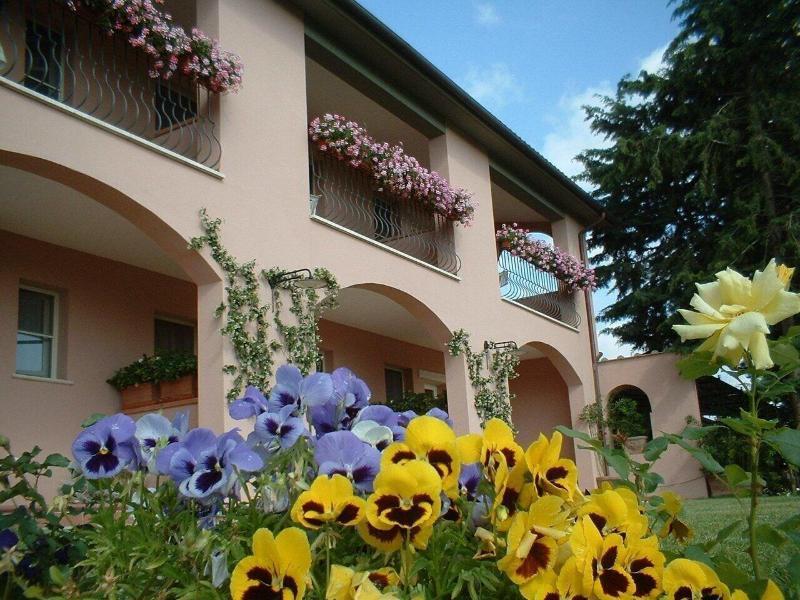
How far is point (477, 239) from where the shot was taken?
10984mm

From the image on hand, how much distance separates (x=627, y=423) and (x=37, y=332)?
10706mm

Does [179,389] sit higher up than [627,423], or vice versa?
[179,389]

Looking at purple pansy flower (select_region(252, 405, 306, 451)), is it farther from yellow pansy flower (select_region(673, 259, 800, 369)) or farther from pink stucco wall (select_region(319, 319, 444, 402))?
pink stucco wall (select_region(319, 319, 444, 402))

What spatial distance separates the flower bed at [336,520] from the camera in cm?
81

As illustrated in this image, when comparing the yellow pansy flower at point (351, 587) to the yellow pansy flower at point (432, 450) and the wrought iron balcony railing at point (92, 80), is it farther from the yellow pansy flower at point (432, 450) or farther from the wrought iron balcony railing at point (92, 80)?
the wrought iron balcony railing at point (92, 80)

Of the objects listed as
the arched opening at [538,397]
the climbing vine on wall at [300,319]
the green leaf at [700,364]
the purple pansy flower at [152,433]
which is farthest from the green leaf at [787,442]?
the arched opening at [538,397]

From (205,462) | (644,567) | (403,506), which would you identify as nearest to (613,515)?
(644,567)

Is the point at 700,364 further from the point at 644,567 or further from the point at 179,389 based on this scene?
the point at 179,389

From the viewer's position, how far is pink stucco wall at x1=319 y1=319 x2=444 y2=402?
11.2m

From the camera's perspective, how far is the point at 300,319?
706 centimetres

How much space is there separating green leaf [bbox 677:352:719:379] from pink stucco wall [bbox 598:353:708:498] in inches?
536

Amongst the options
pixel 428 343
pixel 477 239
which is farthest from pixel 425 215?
pixel 428 343

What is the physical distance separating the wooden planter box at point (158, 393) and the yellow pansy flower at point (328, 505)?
6705 mm

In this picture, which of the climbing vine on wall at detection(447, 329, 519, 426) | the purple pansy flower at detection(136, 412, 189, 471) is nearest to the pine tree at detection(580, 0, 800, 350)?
the climbing vine on wall at detection(447, 329, 519, 426)
